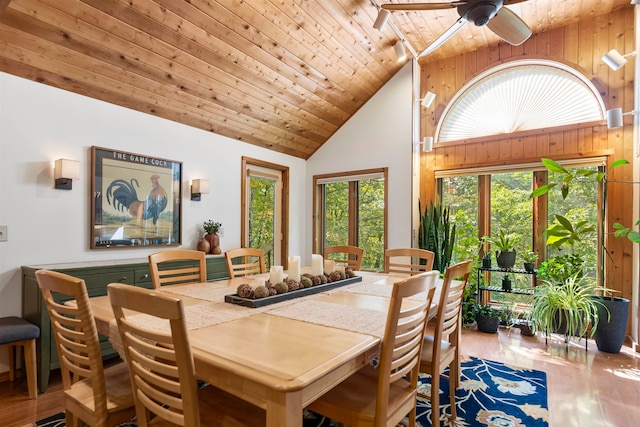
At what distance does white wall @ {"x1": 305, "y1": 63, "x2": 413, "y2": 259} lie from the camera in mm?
4387

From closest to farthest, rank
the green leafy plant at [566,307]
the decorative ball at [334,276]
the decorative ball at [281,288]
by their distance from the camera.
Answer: the decorative ball at [281,288] → the decorative ball at [334,276] → the green leafy plant at [566,307]

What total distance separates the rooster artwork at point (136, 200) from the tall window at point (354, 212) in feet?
7.69

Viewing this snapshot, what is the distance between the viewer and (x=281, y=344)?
1.23m

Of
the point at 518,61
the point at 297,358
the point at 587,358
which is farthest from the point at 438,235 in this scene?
the point at 297,358

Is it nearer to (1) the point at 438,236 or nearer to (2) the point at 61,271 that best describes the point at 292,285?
(2) the point at 61,271

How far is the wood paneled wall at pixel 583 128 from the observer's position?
11.4 ft

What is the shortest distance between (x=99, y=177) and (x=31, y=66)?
918 mm

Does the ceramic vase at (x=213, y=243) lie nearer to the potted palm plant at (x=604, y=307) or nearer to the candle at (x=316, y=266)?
the candle at (x=316, y=266)

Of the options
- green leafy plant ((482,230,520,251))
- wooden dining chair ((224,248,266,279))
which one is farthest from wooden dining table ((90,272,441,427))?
green leafy plant ((482,230,520,251))

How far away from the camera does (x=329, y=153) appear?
5.09m

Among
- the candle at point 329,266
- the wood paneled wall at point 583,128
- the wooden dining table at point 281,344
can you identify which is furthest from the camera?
the wood paneled wall at point 583,128

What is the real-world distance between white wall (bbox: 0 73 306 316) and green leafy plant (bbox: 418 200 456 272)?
9.01ft

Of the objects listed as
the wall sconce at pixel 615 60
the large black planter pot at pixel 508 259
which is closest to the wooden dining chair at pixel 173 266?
the large black planter pot at pixel 508 259

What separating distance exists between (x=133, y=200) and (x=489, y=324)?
386 cm
